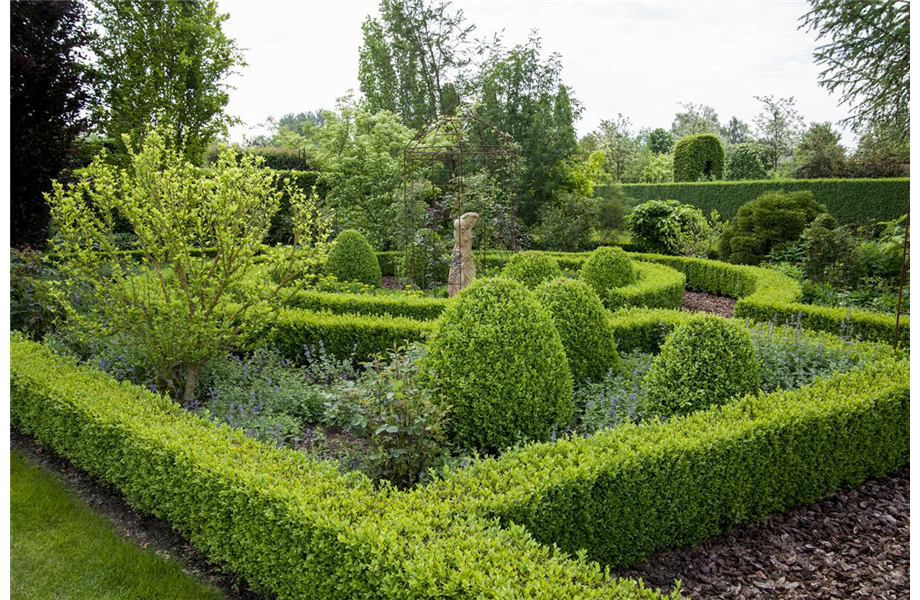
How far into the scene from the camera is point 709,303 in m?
12.0

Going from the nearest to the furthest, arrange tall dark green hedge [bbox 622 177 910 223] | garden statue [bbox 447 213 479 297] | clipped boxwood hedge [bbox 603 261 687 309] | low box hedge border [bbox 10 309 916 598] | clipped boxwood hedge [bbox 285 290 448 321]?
low box hedge border [bbox 10 309 916 598], clipped boxwood hedge [bbox 285 290 448 321], clipped boxwood hedge [bbox 603 261 687 309], garden statue [bbox 447 213 479 297], tall dark green hedge [bbox 622 177 910 223]

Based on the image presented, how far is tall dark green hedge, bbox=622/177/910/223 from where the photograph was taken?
16.3 meters

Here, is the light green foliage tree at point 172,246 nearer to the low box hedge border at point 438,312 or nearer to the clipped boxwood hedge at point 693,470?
the low box hedge border at point 438,312

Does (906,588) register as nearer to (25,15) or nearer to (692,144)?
(25,15)

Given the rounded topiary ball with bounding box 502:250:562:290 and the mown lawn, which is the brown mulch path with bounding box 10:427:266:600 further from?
the rounded topiary ball with bounding box 502:250:562:290

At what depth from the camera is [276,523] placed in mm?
3088

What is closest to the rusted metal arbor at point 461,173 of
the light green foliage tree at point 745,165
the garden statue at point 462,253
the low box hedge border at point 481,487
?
the garden statue at point 462,253

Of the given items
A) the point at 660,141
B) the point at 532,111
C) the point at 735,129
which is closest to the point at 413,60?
the point at 532,111

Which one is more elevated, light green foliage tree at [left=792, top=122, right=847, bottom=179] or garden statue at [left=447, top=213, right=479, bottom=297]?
light green foliage tree at [left=792, top=122, right=847, bottom=179]

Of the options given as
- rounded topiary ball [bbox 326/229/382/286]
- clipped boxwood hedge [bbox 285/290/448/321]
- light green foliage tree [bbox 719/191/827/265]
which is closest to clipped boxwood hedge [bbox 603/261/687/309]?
clipped boxwood hedge [bbox 285/290/448/321]

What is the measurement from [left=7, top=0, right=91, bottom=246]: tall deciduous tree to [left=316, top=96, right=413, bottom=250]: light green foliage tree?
7331 millimetres

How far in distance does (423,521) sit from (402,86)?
Result: 74.0 ft

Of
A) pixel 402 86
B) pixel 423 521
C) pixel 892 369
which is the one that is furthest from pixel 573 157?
pixel 423 521

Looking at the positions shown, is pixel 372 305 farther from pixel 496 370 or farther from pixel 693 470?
pixel 693 470
